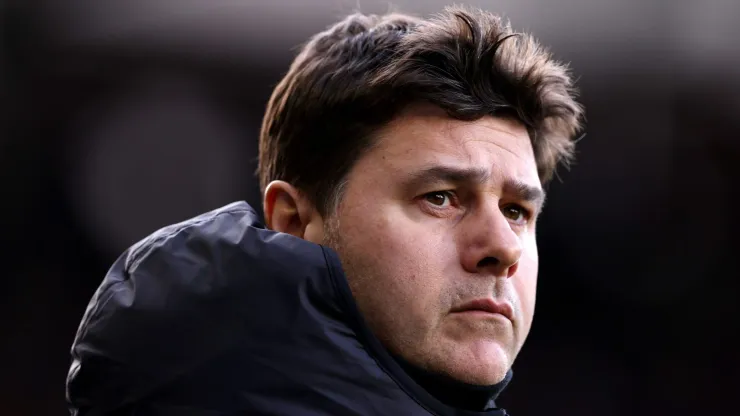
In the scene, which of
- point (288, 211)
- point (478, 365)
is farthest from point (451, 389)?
point (288, 211)

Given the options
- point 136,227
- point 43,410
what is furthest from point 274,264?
point 43,410

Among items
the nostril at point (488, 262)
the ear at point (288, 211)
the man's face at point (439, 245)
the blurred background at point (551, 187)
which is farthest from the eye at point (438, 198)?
the blurred background at point (551, 187)

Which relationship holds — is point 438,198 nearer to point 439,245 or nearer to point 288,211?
point 439,245

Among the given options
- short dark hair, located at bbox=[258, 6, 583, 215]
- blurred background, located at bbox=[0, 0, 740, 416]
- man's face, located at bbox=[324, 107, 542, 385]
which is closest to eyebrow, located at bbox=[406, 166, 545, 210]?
man's face, located at bbox=[324, 107, 542, 385]

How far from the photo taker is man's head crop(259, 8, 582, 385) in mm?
1616

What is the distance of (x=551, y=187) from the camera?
16.2 ft

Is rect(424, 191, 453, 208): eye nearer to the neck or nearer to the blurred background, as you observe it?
the neck

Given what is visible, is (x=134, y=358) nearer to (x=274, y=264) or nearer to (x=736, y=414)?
(x=274, y=264)

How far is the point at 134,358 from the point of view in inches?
55.3

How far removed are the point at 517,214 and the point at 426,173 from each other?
24cm

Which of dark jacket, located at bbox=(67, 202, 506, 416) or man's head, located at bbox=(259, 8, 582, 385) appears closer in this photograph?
dark jacket, located at bbox=(67, 202, 506, 416)

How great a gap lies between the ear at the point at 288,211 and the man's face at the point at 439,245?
0.29 feet

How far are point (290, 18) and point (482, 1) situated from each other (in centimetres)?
105

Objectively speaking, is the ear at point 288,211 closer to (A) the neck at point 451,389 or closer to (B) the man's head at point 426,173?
(B) the man's head at point 426,173
